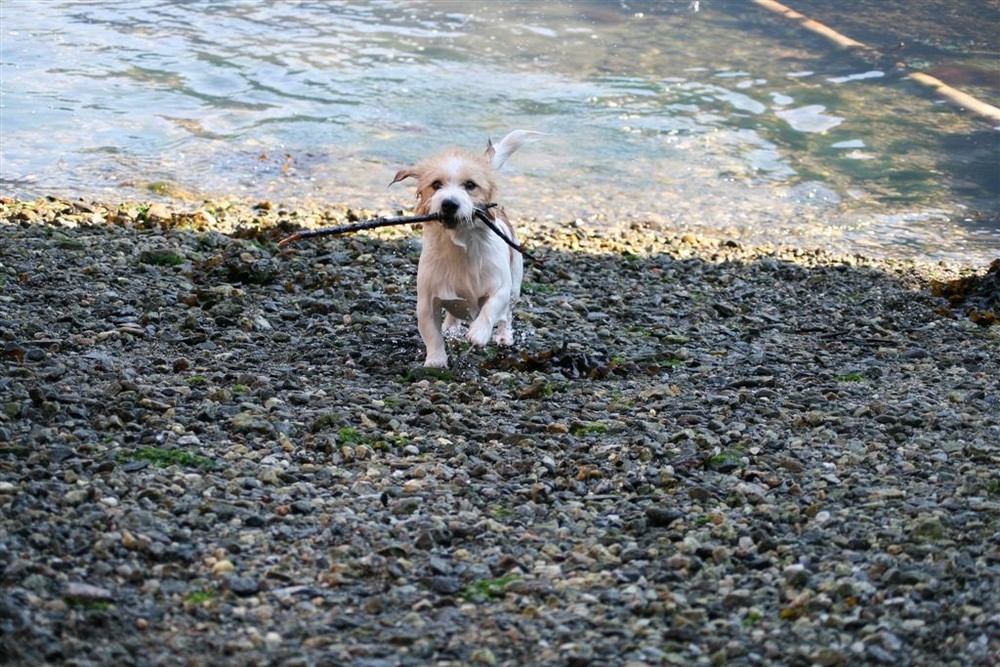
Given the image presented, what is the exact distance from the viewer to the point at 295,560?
3.84m

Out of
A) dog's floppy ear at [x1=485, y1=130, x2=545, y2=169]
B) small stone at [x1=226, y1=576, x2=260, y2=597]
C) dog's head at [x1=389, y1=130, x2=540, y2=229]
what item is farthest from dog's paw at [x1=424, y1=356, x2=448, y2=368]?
small stone at [x1=226, y1=576, x2=260, y2=597]

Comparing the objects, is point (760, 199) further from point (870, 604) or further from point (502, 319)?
point (870, 604)

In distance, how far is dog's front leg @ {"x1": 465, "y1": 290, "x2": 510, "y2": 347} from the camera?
237 inches

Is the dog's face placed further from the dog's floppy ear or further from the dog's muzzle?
the dog's floppy ear

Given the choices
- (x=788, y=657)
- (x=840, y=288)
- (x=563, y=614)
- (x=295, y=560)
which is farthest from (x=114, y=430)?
(x=840, y=288)

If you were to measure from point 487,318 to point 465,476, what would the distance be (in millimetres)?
1613

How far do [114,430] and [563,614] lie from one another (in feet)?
6.55

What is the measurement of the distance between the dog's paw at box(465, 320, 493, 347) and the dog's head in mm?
484

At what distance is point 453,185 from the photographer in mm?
5988

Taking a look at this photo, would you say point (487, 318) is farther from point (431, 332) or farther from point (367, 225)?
point (367, 225)

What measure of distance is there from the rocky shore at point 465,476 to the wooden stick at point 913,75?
30.0 feet

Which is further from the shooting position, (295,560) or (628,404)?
(628,404)

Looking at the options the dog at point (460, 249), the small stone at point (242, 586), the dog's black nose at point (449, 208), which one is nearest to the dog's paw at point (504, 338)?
the dog at point (460, 249)

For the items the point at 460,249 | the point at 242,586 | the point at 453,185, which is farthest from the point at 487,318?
the point at 242,586
